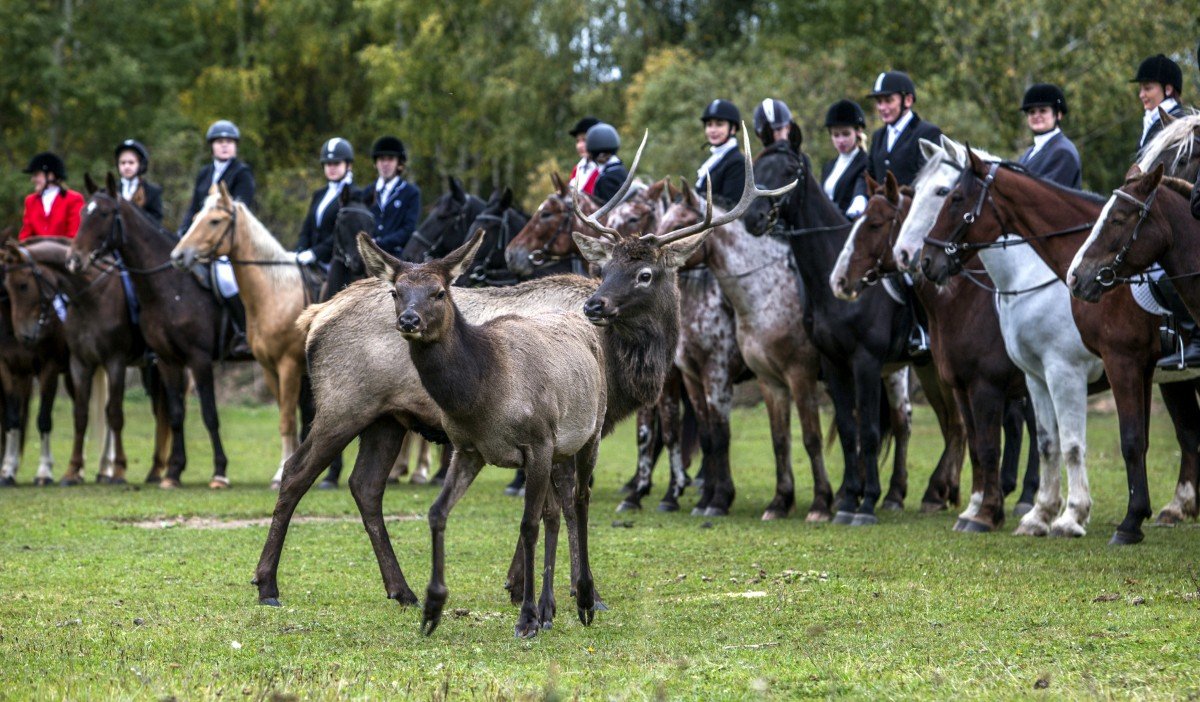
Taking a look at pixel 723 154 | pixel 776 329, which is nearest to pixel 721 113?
pixel 723 154

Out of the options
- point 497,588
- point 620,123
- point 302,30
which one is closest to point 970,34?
point 620,123

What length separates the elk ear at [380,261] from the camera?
7.96 m

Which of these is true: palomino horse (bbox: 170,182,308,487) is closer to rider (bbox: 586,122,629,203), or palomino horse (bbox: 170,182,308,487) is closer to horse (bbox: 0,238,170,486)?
horse (bbox: 0,238,170,486)

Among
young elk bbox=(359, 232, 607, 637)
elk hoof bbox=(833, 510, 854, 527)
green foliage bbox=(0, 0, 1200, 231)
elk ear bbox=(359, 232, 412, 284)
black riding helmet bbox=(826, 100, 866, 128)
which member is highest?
green foliage bbox=(0, 0, 1200, 231)

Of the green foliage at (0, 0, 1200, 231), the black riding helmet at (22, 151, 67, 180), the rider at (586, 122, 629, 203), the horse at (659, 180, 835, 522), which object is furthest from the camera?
the green foliage at (0, 0, 1200, 231)

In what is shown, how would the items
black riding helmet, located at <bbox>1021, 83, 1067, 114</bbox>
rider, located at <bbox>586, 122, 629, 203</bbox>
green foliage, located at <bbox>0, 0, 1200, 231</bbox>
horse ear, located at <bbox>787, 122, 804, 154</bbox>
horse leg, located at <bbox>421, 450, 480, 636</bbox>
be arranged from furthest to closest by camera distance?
green foliage, located at <bbox>0, 0, 1200, 231</bbox>
rider, located at <bbox>586, 122, 629, 203</bbox>
horse ear, located at <bbox>787, 122, 804, 154</bbox>
black riding helmet, located at <bbox>1021, 83, 1067, 114</bbox>
horse leg, located at <bbox>421, 450, 480, 636</bbox>

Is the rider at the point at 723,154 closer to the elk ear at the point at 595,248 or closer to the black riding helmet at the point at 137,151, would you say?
the elk ear at the point at 595,248

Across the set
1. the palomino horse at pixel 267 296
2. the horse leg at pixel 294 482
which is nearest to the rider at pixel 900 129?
the palomino horse at pixel 267 296

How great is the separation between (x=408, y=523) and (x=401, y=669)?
6472 millimetres

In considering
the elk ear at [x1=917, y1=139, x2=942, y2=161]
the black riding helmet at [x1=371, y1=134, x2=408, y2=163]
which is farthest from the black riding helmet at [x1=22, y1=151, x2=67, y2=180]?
the elk ear at [x1=917, y1=139, x2=942, y2=161]

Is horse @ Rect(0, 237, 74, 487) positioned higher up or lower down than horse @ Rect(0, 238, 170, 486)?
lower down

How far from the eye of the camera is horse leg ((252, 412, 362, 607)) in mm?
9188

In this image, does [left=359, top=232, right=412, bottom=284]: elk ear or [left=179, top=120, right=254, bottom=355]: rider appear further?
[left=179, top=120, right=254, bottom=355]: rider

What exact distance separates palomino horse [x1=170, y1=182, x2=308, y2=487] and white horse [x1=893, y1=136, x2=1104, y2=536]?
24.1 ft
